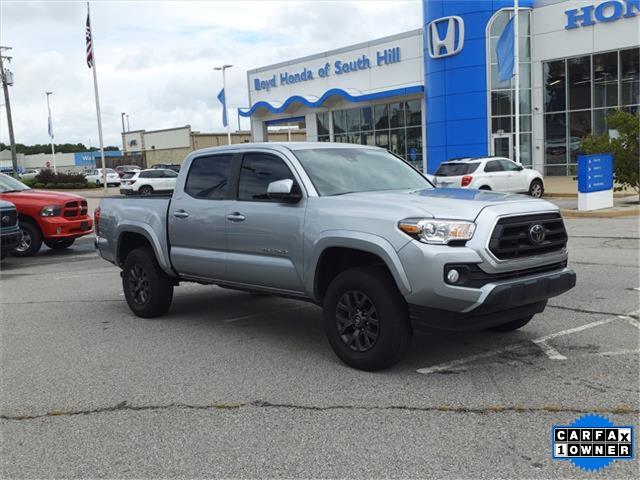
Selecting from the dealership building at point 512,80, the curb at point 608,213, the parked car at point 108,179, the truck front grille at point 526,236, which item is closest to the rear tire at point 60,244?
the truck front grille at point 526,236

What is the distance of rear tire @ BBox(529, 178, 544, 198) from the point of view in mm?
22484

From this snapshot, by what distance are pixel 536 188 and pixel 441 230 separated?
1923 cm

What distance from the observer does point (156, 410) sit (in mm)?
4609

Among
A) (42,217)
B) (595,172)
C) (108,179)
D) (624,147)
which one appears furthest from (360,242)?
(108,179)

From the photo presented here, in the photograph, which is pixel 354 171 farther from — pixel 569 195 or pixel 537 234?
pixel 569 195

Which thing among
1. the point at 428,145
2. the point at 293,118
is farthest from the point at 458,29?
the point at 293,118

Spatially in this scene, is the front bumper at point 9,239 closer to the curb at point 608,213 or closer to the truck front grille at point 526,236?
the truck front grille at point 526,236

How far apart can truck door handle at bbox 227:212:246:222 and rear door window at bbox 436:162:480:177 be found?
15.2 meters

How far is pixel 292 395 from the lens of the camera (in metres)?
4.81

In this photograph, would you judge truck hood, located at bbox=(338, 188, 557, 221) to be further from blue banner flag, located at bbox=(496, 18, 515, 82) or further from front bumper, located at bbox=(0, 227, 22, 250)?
blue banner flag, located at bbox=(496, 18, 515, 82)

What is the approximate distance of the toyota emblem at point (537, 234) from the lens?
5.06 m

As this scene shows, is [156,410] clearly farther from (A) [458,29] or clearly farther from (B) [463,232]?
(A) [458,29]

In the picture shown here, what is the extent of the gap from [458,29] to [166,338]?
28736 mm

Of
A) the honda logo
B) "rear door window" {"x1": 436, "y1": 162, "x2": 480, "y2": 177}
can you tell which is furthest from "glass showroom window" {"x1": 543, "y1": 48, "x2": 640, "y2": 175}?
"rear door window" {"x1": 436, "y1": 162, "x2": 480, "y2": 177}
